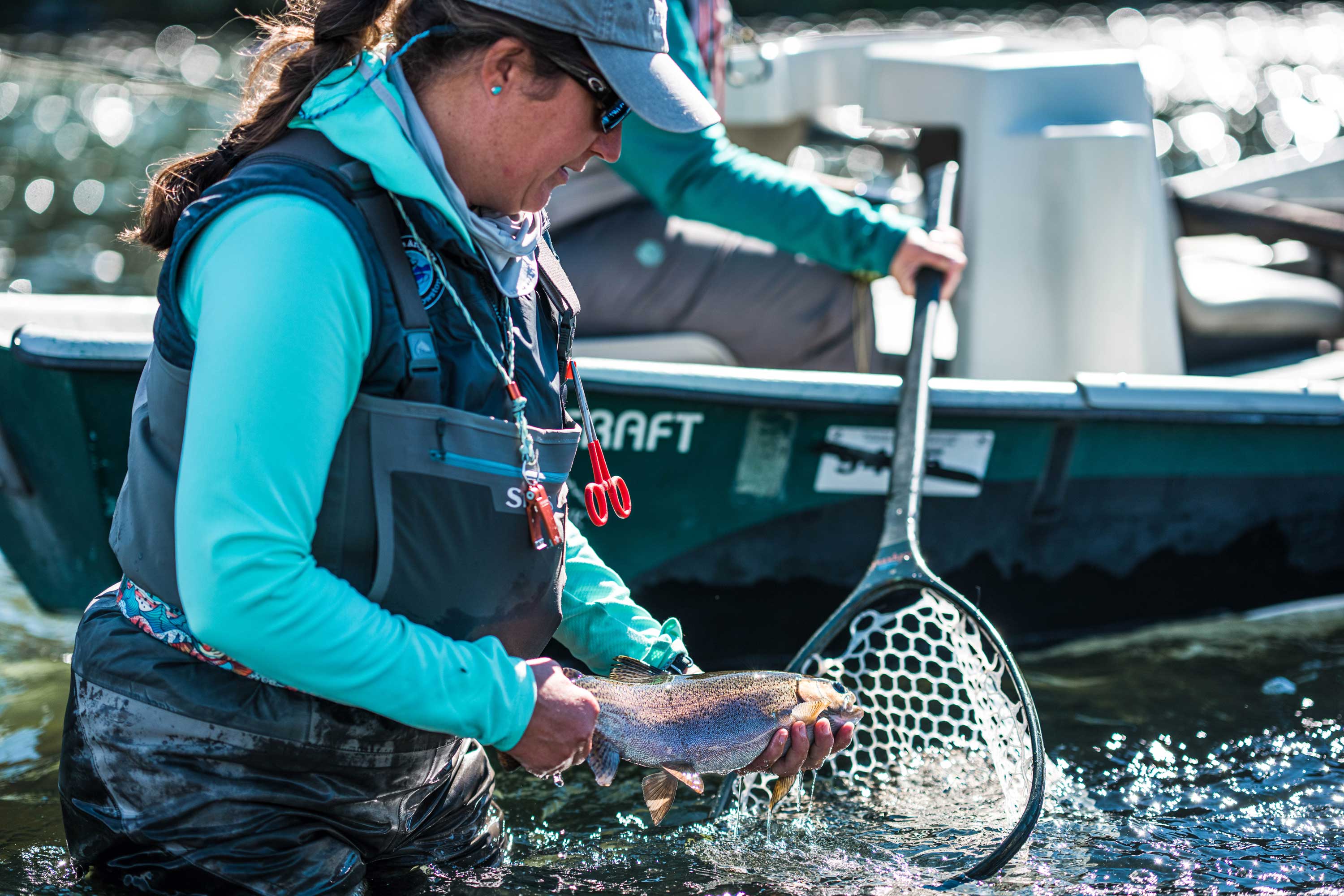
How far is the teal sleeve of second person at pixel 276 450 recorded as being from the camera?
161 centimetres

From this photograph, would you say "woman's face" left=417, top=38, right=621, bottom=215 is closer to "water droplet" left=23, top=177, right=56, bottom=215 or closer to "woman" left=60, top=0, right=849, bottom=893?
"woman" left=60, top=0, right=849, bottom=893

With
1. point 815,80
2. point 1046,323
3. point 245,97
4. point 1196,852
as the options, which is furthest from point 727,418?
point 815,80

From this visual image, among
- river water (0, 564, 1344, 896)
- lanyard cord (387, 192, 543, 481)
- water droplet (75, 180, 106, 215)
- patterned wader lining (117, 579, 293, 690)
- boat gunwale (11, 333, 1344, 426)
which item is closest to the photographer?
lanyard cord (387, 192, 543, 481)

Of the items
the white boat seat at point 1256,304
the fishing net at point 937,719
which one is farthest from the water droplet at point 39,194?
the fishing net at point 937,719

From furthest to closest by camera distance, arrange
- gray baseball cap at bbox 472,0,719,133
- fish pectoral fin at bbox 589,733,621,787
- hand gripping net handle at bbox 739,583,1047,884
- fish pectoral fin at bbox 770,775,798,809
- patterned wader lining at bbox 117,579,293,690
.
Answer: hand gripping net handle at bbox 739,583,1047,884
fish pectoral fin at bbox 770,775,798,809
fish pectoral fin at bbox 589,733,621,787
patterned wader lining at bbox 117,579,293,690
gray baseball cap at bbox 472,0,719,133

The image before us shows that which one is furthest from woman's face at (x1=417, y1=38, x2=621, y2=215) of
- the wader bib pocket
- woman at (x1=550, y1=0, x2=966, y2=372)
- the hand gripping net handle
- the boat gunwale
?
woman at (x1=550, y1=0, x2=966, y2=372)

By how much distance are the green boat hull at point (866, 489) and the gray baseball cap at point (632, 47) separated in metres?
1.75

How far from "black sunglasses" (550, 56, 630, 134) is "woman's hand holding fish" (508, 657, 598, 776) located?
0.81 metres

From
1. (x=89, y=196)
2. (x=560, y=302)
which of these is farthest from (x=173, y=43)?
(x=560, y=302)

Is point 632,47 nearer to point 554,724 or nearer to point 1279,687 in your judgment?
point 554,724

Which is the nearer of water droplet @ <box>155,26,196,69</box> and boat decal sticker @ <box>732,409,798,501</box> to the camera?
boat decal sticker @ <box>732,409,798,501</box>

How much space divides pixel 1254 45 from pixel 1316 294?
1028 inches

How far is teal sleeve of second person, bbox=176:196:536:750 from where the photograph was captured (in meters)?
1.61

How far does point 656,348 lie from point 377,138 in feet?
8.02
